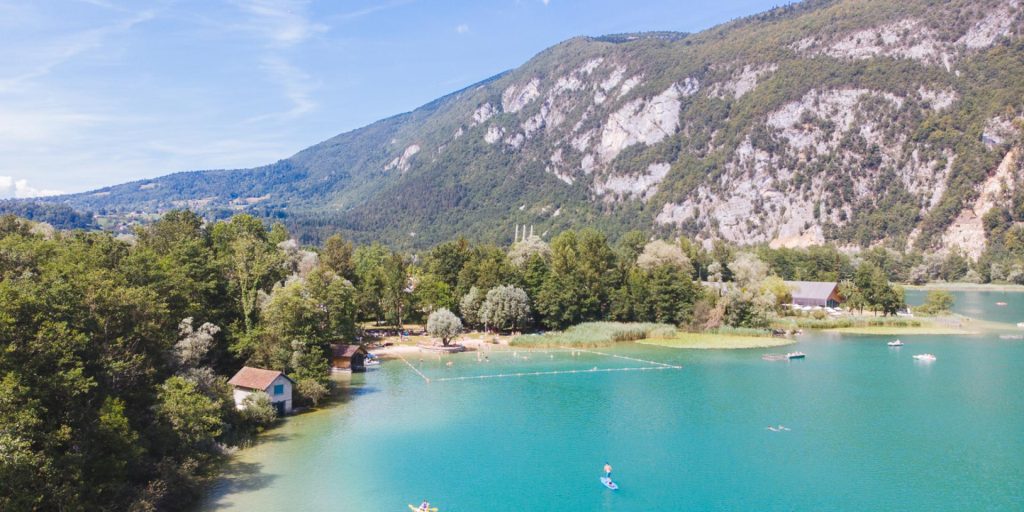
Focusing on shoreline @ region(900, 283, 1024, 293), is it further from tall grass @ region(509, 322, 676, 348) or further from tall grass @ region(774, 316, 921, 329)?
tall grass @ region(509, 322, 676, 348)

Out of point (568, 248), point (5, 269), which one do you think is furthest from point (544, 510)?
point (568, 248)

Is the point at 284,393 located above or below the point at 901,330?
above

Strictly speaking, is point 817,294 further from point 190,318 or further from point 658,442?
point 190,318

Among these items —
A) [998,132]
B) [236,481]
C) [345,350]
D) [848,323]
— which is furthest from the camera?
[998,132]

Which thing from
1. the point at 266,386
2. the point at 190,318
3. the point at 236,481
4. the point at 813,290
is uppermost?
the point at 190,318

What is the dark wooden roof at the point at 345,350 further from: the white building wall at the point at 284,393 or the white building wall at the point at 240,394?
the white building wall at the point at 240,394

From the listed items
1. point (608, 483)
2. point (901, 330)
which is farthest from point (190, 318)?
point (901, 330)

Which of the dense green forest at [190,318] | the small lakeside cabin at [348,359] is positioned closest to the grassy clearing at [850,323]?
the dense green forest at [190,318]

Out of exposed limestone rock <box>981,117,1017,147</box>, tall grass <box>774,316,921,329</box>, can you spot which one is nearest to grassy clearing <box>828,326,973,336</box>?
tall grass <box>774,316,921,329</box>
